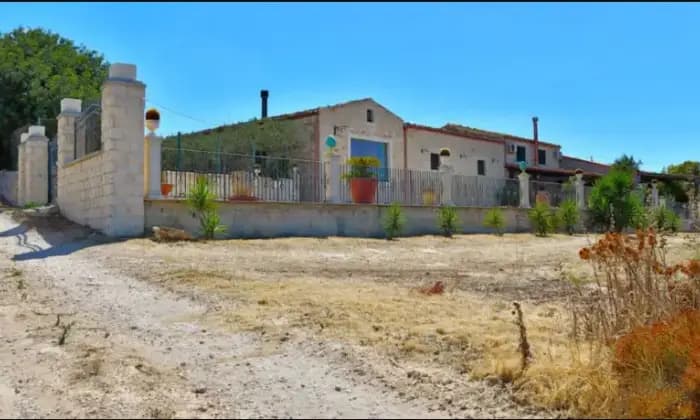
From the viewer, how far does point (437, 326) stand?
19.9 ft

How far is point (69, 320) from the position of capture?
6848 millimetres

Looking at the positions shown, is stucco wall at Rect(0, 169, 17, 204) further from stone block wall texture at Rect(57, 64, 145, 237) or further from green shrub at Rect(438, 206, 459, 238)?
green shrub at Rect(438, 206, 459, 238)

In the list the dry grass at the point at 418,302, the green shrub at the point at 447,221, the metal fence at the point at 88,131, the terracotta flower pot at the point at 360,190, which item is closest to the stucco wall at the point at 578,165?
the green shrub at the point at 447,221

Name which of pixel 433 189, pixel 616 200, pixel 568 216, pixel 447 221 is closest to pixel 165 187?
pixel 447 221

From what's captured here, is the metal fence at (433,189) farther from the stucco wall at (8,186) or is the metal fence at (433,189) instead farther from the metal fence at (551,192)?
the stucco wall at (8,186)

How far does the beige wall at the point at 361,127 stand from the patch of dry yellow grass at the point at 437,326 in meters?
14.8

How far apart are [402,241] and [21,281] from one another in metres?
8.67

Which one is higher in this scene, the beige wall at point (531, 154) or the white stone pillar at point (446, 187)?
the beige wall at point (531, 154)

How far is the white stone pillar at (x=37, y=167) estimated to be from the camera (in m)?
18.6

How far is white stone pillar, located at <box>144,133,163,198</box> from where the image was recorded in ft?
43.1

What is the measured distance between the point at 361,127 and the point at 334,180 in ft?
28.3

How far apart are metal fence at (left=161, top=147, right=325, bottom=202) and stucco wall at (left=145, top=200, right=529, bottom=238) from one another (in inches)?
20.2

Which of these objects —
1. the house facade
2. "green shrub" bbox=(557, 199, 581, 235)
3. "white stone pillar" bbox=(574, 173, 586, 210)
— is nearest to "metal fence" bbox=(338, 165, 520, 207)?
"green shrub" bbox=(557, 199, 581, 235)

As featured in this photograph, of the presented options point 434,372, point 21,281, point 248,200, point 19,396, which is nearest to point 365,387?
point 434,372
